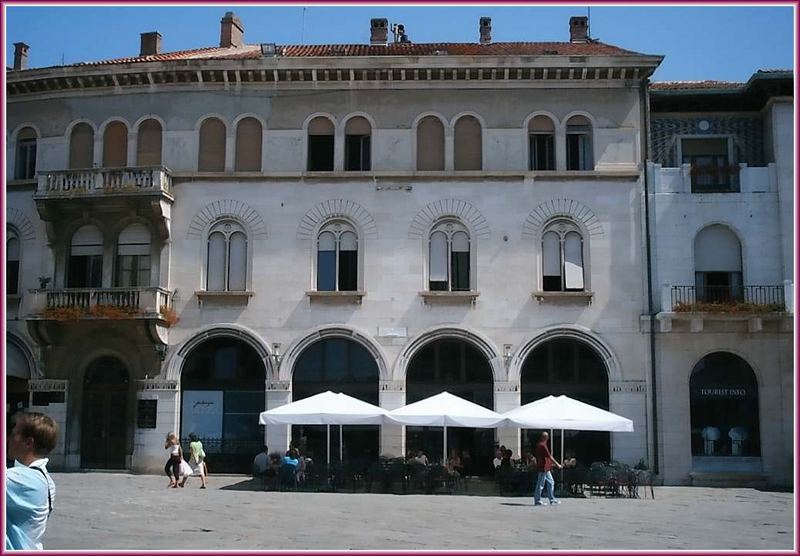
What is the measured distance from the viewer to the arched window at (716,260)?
31469 mm

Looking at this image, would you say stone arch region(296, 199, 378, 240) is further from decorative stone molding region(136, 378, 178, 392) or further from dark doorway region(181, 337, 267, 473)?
decorative stone molding region(136, 378, 178, 392)

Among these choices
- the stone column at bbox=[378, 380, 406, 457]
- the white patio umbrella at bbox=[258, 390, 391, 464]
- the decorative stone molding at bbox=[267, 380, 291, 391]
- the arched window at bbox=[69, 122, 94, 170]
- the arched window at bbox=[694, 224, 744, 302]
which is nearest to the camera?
the white patio umbrella at bbox=[258, 390, 391, 464]

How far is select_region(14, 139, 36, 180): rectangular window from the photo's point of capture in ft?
112

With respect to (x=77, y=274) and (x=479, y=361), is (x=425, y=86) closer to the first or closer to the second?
(x=479, y=361)

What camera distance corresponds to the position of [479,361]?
103 ft

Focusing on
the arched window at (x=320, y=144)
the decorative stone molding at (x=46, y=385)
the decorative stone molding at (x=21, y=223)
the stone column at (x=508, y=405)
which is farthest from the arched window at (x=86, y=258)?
the stone column at (x=508, y=405)

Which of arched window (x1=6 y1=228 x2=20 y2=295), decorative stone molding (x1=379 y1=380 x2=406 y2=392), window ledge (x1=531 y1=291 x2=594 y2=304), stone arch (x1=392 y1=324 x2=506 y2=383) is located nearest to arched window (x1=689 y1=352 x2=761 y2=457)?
window ledge (x1=531 y1=291 x2=594 y2=304)

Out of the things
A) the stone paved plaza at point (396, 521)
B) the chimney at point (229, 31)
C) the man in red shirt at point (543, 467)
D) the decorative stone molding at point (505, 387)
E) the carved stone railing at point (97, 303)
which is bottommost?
the stone paved plaza at point (396, 521)

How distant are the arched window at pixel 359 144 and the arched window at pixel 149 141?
6338 millimetres

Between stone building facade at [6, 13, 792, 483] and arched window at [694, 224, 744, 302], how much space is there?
90cm

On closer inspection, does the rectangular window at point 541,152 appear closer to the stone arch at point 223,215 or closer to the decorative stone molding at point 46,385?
the stone arch at point 223,215

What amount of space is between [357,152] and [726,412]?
47.1 feet

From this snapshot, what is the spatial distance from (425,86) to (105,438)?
609 inches

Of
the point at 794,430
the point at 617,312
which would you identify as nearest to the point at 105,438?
the point at 617,312
